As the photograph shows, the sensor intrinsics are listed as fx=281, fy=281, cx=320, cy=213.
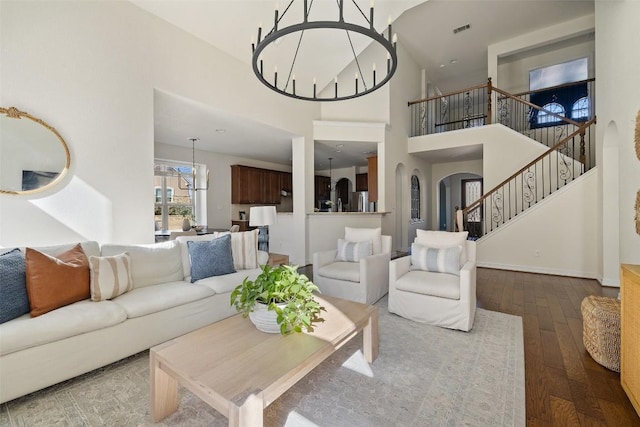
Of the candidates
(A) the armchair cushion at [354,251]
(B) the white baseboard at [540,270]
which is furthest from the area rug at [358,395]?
(B) the white baseboard at [540,270]

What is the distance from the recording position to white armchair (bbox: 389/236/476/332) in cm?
261

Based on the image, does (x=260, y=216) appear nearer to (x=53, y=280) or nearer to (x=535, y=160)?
(x=53, y=280)

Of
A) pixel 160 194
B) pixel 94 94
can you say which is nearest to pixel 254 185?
pixel 160 194

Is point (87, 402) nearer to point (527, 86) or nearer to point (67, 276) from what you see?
point (67, 276)

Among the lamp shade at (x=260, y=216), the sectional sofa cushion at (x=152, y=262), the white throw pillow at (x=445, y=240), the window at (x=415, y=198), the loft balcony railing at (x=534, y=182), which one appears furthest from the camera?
the window at (x=415, y=198)

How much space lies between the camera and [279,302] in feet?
5.98

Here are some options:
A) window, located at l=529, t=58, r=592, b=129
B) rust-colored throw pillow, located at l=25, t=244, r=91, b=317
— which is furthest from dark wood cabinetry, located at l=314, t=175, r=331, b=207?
rust-colored throw pillow, located at l=25, t=244, r=91, b=317

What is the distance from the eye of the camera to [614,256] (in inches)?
158

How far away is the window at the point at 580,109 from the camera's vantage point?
22.9ft

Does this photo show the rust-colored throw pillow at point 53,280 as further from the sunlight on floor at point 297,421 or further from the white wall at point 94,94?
the sunlight on floor at point 297,421

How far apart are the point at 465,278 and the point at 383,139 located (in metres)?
Answer: 3.98

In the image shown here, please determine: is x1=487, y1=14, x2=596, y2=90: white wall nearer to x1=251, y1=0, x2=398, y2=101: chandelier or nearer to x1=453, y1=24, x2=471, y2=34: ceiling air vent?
→ x1=453, y1=24, x2=471, y2=34: ceiling air vent

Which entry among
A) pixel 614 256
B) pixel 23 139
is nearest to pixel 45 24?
pixel 23 139

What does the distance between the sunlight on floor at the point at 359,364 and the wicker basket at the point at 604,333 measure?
1705 millimetres
